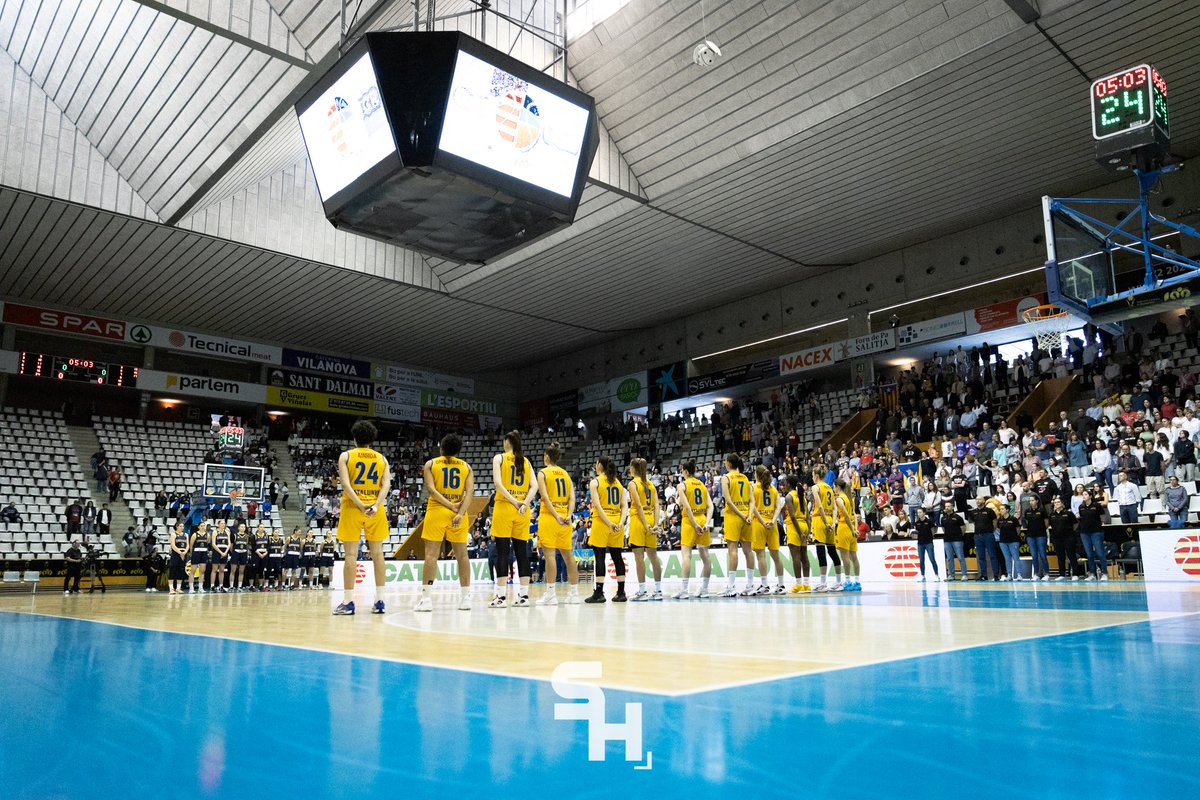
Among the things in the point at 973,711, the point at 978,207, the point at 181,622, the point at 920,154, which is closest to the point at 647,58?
the point at 920,154

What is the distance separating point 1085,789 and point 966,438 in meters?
21.1

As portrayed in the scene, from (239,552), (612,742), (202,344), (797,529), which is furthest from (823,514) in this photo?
(202,344)

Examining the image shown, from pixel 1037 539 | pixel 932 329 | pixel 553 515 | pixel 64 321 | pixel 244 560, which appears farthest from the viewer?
pixel 64 321

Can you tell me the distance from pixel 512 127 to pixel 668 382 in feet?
70.8

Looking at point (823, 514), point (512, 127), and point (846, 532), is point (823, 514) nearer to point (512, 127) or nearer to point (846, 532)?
point (846, 532)

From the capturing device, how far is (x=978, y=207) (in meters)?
23.0

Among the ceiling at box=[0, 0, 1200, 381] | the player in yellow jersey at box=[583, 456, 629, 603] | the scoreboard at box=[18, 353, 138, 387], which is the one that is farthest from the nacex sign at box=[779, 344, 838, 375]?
the scoreboard at box=[18, 353, 138, 387]

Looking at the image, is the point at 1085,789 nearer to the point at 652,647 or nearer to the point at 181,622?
the point at 652,647

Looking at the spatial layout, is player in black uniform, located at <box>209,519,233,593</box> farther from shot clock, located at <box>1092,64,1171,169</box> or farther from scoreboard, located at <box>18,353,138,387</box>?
shot clock, located at <box>1092,64,1171,169</box>

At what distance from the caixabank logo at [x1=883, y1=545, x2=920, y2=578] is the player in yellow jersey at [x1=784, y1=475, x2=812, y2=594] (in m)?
4.38

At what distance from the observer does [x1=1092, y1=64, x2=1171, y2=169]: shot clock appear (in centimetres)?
1223

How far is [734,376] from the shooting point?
3138 centimetres

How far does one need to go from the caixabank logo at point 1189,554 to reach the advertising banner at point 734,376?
1739 cm

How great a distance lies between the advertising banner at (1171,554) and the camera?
1312 cm
